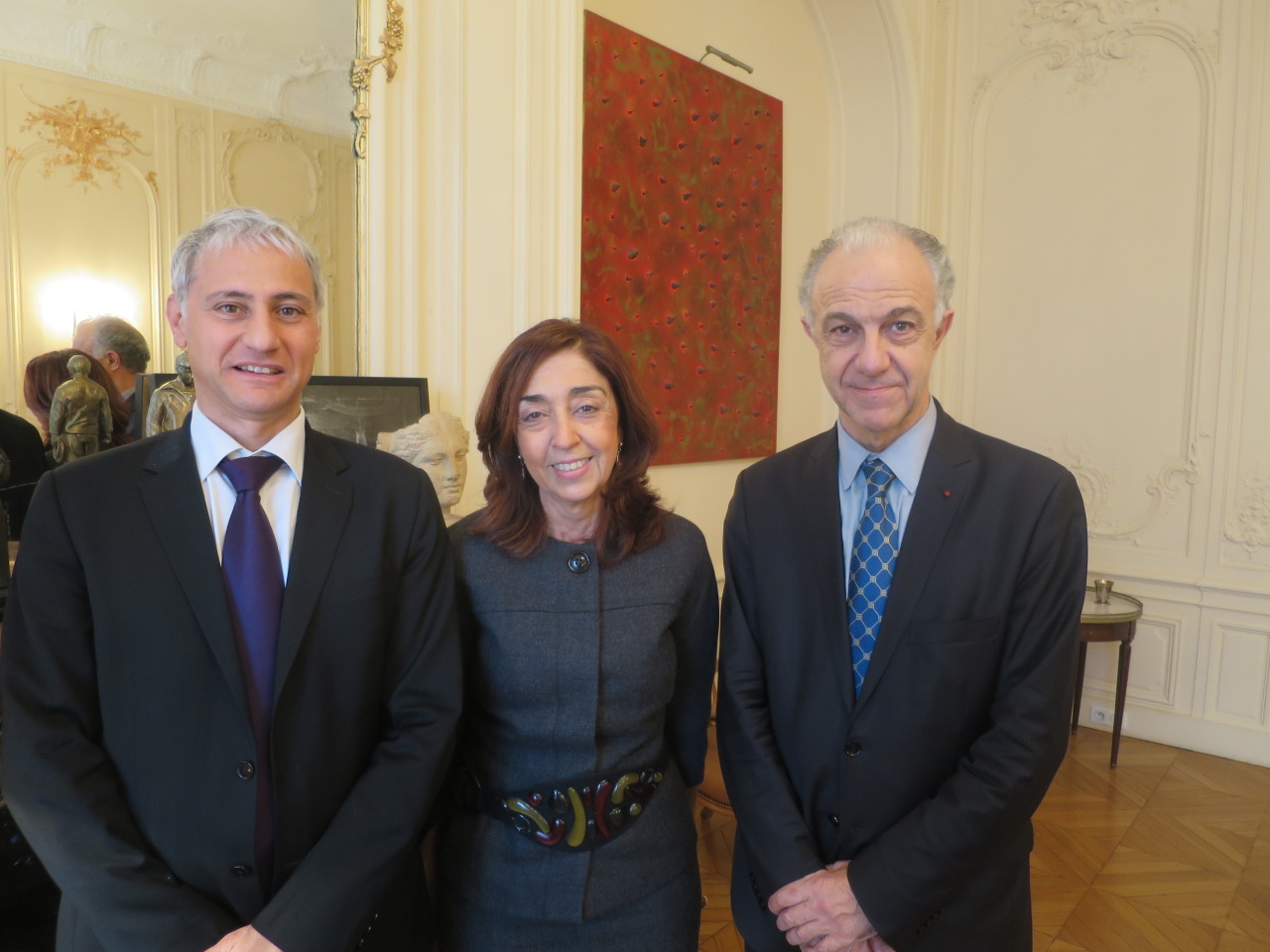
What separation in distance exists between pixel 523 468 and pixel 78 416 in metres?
1.13

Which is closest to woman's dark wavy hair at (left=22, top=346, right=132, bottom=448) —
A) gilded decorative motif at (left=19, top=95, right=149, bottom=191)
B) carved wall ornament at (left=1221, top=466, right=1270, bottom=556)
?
gilded decorative motif at (left=19, top=95, right=149, bottom=191)

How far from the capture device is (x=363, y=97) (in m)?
2.63

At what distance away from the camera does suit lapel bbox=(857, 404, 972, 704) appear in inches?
60.6

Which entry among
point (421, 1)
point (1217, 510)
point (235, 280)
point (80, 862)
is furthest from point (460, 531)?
point (1217, 510)

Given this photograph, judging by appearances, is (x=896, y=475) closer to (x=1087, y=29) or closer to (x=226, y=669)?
(x=226, y=669)

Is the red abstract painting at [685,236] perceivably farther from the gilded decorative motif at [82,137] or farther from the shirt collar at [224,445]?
the shirt collar at [224,445]

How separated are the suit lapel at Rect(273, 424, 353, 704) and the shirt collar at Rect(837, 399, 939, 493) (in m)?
0.93

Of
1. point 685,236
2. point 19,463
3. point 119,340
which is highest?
point 685,236

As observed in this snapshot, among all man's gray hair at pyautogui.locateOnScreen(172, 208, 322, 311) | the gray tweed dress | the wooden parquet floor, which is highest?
man's gray hair at pyautogui.locateOnScreen(172, 208, 322, 311)

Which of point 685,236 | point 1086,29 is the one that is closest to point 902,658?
point 685,236

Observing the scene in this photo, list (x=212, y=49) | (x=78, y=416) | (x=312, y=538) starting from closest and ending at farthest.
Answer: (x=312, y=538) < (x=78, y=416) < (x=212, y=49)

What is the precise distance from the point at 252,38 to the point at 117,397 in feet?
3.55

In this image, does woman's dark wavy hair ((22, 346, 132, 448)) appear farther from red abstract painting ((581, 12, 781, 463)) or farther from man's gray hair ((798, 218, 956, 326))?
red abstract painting ((581, 12, 781, 463))

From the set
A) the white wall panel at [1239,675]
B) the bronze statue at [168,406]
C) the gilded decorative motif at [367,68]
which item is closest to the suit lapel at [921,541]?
the bronze statue at [168,406]
